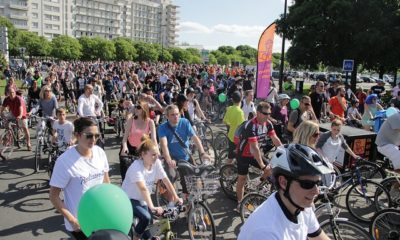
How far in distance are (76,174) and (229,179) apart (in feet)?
14.0

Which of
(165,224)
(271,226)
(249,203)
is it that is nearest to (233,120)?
(249,203)

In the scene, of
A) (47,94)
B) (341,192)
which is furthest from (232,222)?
(47,94)

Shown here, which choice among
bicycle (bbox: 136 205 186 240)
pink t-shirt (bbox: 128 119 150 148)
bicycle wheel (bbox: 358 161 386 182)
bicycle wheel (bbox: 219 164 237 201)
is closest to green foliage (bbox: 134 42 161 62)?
bicycle wheel (bbox: 219 164 237 201)

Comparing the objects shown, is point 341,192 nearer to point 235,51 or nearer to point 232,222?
A: point 232,222

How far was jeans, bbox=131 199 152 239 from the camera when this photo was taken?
14.8 feet

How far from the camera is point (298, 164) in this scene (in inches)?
91.0

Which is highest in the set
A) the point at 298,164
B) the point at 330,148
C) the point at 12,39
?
the point at 12,39

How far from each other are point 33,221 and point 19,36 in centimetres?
8162

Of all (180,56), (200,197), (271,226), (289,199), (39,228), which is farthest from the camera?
(180,56)

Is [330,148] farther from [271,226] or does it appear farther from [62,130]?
[62,130]

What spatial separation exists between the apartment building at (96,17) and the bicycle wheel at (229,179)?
111 meters

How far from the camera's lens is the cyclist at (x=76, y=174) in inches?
142

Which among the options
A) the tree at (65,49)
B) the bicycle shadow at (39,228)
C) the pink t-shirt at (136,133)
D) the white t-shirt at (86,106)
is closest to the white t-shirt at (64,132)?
the white t-shirt at (86,106)

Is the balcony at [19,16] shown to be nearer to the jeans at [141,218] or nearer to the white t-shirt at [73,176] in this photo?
the jeans at [141,218]
